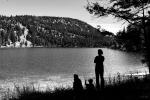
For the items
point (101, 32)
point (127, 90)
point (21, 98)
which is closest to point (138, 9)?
point (101, 32)

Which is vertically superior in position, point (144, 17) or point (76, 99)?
point (144, 17)

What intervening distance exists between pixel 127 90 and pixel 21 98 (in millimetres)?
6293

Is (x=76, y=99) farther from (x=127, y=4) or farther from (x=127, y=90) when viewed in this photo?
(x=127, y=4)

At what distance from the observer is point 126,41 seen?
16.0 m

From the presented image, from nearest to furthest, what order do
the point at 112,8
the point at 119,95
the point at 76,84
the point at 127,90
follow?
the point at 76,84, the point at 119,95, the point at 127,90, the point at 112,8

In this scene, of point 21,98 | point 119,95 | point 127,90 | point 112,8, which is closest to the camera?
point 119,95

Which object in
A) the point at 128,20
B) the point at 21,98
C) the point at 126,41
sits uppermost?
the point at 128,20

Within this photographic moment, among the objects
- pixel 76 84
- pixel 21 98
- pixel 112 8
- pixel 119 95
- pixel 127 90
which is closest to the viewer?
pixel 76 84

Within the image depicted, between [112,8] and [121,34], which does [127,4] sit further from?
[121,34]

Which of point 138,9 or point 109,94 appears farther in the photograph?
point 138,9

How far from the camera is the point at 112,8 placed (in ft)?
46.2

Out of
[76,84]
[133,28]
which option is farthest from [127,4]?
[76,84]

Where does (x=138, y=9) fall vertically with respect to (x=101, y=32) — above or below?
above

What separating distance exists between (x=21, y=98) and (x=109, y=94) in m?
5.87
